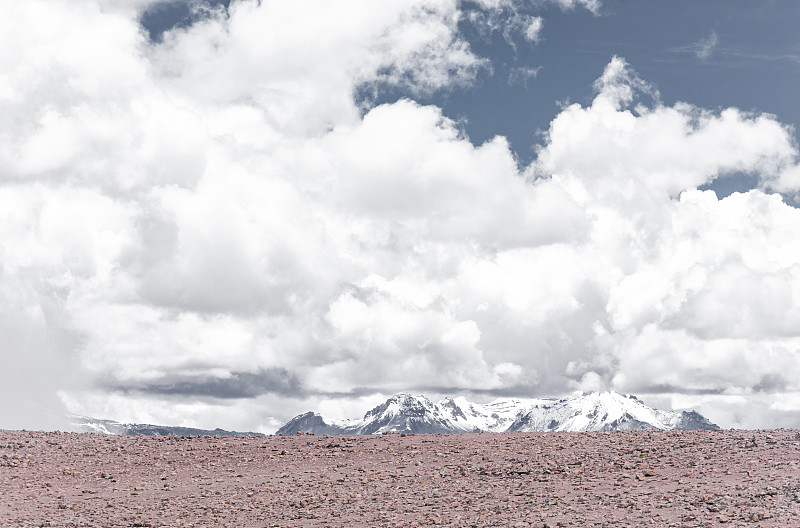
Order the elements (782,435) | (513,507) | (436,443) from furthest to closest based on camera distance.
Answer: (436,443) → (782,435) → (513,507)

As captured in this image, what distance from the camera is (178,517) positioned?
129 ft

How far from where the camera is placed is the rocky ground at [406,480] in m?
36.7

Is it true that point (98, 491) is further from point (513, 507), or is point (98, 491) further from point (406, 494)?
point (513, 507)

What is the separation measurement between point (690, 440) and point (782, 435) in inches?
167

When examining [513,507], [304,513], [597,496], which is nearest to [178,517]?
[304,513]

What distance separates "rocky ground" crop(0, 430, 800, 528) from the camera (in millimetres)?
36656

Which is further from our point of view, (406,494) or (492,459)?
(492,459)

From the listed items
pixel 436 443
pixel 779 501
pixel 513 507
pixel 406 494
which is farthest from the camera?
pixel 436 443

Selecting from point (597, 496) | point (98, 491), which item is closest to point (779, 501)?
point (597, 496)

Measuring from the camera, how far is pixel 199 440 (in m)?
51.8

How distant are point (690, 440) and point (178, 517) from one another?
24318 millimetres

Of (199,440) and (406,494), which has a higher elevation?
(199,440)

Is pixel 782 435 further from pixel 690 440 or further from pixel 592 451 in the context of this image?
pixel 592 451

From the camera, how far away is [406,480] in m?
43.3
